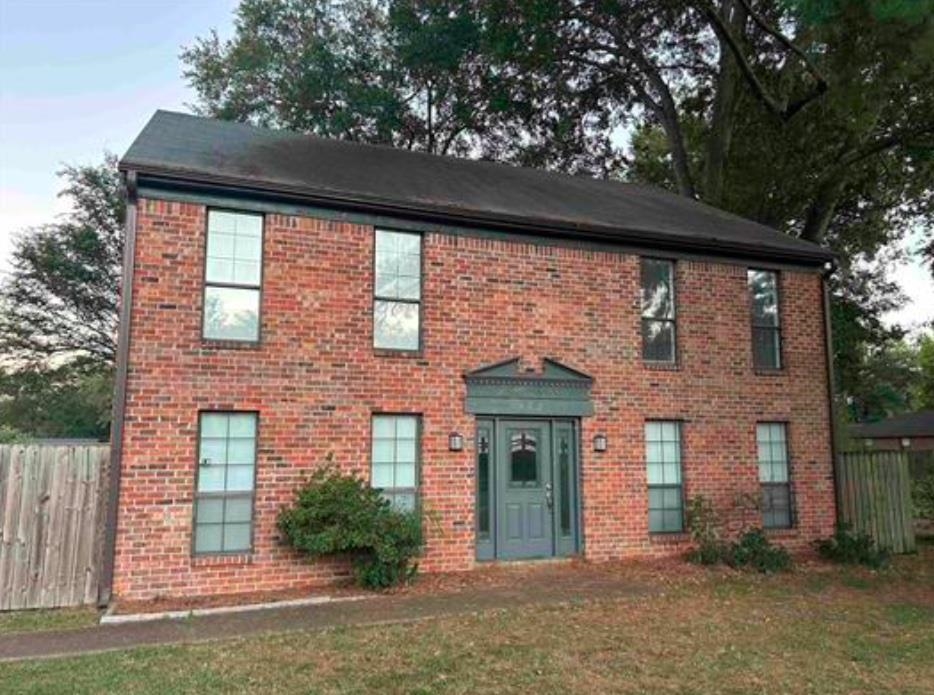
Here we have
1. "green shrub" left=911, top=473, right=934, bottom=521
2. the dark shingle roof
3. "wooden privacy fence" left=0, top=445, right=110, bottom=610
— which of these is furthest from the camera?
"green shrub" left=911, top=473, right=934, bottom=521

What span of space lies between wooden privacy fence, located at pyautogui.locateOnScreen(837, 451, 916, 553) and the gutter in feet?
12.1

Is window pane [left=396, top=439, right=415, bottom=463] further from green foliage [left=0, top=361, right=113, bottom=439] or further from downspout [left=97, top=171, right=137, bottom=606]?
green foliage [left=0, top=361, right=113, bottom=439]

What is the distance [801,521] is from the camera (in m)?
12.1

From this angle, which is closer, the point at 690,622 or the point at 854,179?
the point at 690,622

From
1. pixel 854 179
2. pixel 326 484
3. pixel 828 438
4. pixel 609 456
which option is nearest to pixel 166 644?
pixel 326 484

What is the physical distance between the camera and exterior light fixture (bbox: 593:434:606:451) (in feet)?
35.8

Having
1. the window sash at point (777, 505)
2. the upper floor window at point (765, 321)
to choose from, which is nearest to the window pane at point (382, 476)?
the window sash at point (777, 505)

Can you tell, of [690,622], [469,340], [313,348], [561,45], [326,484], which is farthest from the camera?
[561,45]

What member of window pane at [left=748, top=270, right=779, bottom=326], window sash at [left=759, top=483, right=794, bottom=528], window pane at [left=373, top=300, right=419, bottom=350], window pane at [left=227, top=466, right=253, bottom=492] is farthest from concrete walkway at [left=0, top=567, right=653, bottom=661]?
window pane at [left=748, top=270, right=779, bottom=326]

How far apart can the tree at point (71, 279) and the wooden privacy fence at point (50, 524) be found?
23638mm

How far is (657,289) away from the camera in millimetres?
11953

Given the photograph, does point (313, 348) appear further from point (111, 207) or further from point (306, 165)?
point (111, 207)

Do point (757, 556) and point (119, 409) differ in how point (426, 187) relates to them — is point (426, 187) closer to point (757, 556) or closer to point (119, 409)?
point (119, 409)

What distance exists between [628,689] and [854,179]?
2003 centimetres
